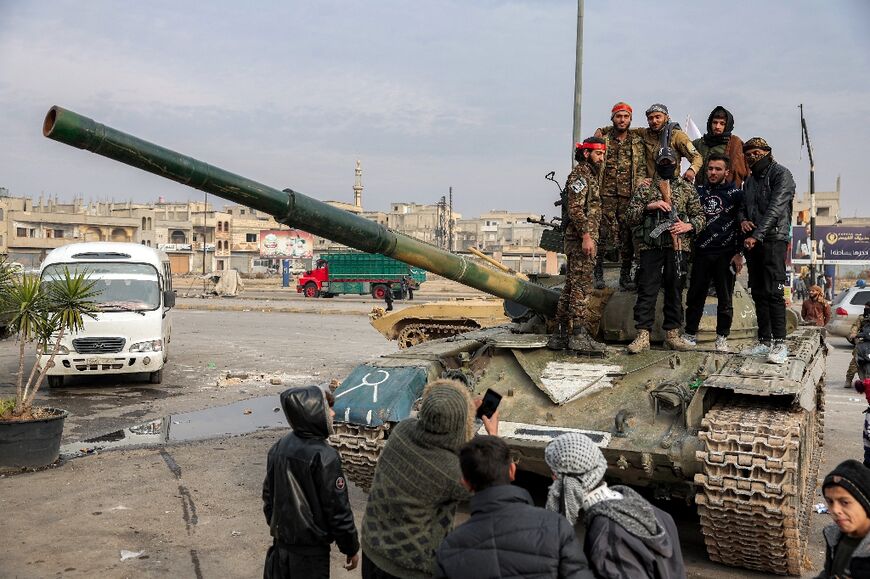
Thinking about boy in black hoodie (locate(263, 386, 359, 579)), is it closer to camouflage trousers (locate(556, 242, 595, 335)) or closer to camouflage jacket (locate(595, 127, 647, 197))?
camouflage trousers (locate(556, 242, 595, 335))

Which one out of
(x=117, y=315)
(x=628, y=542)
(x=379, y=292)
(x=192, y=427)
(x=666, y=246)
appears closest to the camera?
(x=628, y=542)

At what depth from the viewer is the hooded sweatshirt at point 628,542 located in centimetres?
303

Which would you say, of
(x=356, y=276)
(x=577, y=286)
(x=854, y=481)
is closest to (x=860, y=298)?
(x=577, y=286)

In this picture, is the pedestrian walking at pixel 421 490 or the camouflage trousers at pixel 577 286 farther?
the camouflage trousers at pixel 577 286

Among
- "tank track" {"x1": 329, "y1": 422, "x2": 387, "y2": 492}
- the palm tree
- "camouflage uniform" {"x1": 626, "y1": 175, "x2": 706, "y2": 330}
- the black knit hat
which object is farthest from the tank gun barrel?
the palm tree

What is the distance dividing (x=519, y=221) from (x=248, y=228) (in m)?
31.8

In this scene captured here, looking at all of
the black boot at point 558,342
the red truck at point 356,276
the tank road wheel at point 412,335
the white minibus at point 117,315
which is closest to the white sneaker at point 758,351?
the black boot at point 558,342

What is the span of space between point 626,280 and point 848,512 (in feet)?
16.8

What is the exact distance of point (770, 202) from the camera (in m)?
7.48

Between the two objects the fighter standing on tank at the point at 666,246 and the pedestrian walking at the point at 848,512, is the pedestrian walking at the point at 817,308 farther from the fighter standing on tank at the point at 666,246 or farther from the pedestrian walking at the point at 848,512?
the pedestrian walking at the point at 848,512

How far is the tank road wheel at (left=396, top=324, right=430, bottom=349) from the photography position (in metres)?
14.8

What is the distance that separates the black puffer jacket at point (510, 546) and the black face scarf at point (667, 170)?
522 cm

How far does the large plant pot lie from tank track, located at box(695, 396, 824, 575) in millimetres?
6380

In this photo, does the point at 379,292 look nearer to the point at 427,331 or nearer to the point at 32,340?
the point at 427,331
